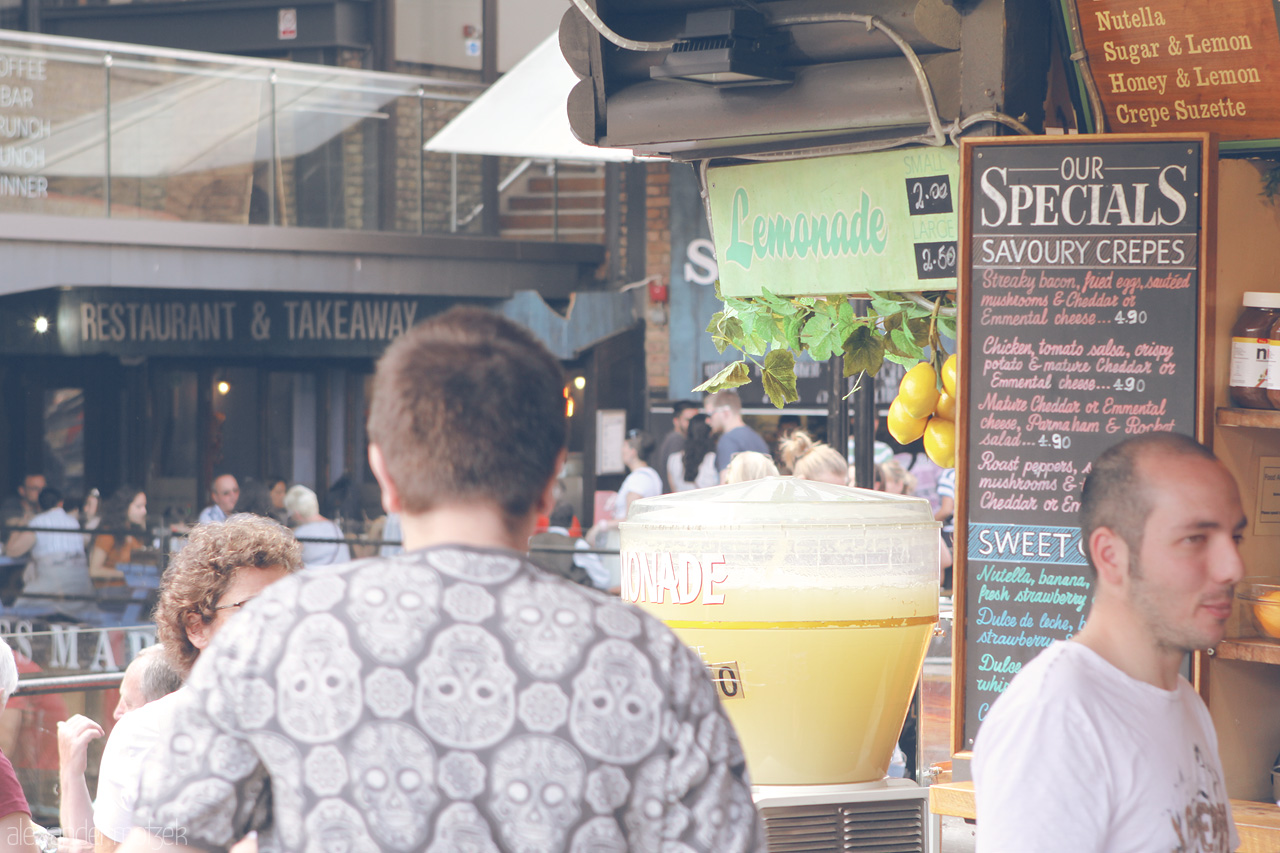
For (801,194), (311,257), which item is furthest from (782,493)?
(311,257)

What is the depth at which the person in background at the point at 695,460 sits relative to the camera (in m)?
8.85

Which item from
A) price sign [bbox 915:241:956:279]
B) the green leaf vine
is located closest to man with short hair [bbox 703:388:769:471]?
the green leaf vine

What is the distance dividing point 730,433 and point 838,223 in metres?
4.65

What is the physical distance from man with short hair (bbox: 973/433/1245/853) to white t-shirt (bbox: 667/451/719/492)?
727 centimetres

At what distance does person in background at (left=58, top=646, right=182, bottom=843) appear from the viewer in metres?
2.69

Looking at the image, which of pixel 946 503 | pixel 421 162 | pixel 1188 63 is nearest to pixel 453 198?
pixel 421 162

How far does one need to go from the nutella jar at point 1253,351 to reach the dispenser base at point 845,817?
34.1 inches

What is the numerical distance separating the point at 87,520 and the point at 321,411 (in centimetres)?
284

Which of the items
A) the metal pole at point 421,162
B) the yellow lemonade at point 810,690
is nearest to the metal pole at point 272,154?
the metal pole at point 421,162

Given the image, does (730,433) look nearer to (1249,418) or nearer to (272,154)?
(272,154)

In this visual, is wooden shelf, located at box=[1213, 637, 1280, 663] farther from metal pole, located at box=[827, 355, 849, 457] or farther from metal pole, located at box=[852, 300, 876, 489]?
metal pole, located at box=[827, 355, 849, 457]

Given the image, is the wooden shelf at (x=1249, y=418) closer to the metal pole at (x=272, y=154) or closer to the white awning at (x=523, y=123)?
the white awning at (x=523, y=123)

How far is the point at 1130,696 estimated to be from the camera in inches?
58.8

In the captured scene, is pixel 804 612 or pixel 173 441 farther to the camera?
pixel 173 441
